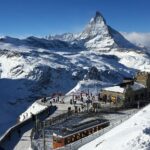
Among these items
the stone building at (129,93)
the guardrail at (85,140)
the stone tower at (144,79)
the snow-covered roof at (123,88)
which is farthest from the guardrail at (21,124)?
the stone tower at (144,79)

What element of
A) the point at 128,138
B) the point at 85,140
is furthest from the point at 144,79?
the point at 128,138

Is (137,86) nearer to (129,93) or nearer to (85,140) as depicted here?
(129,93)

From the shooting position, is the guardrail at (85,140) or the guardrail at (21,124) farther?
the guardrail at (21,124)

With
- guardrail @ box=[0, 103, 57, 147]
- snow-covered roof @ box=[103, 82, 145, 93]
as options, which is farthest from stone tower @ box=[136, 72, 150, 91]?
guardrail @ box=[0, 103, 57, 147]

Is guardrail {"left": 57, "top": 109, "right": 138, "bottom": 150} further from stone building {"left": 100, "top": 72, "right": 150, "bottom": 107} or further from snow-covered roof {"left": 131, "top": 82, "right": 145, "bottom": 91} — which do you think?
snow-covered roof {"left": 131, "top": 82, "right": 145, "bottom": 91}

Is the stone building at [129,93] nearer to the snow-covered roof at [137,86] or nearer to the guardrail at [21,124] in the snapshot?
the snow-covered roof at [137,86]

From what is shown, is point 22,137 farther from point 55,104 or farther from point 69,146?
point 55,104
